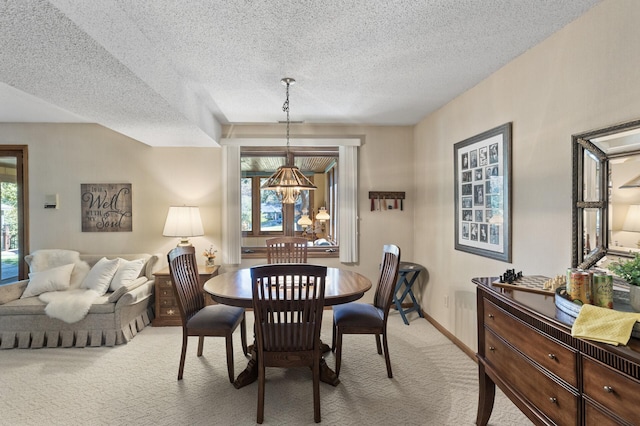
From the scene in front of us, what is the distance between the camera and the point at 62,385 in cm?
277

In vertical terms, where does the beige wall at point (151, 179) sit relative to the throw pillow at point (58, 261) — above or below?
above

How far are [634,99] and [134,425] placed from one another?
3416 millimetres

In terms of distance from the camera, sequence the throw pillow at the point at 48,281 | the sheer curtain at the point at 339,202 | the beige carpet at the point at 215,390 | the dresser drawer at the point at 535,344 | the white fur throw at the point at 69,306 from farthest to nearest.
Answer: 1. the sheer curtain at the point at 339,202
2. the throw pillow at the point at 48,281
3. the white fur throw at the point at 69,306
4. the beige carpet at the point at 215,390
5. the dresser drawer at the point at 535,344

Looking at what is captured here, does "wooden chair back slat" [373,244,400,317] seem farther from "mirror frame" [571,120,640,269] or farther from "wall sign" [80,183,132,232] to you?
"wall sign" [80,183,132,232]

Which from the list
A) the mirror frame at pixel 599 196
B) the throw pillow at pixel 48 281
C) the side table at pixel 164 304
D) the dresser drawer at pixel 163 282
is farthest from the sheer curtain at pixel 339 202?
the mirror frame at pixel 599 196

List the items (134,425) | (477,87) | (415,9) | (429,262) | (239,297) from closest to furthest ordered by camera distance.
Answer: (415,9)
(134,425)
(239,297)
(477,87)
(429,262)

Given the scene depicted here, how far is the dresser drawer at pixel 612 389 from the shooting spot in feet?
3.70

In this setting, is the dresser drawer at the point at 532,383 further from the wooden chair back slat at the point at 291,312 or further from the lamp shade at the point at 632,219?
the wooden chair back slat at the point at 291,312

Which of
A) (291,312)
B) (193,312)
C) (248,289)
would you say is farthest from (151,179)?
(291,312)

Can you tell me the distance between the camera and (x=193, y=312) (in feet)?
9.85

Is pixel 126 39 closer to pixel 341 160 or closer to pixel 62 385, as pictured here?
pixel 62 385

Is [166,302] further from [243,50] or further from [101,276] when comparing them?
[243,50]

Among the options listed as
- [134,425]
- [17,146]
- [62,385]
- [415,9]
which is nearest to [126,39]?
[415,9]

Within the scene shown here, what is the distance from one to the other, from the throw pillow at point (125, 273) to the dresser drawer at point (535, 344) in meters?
3.63
